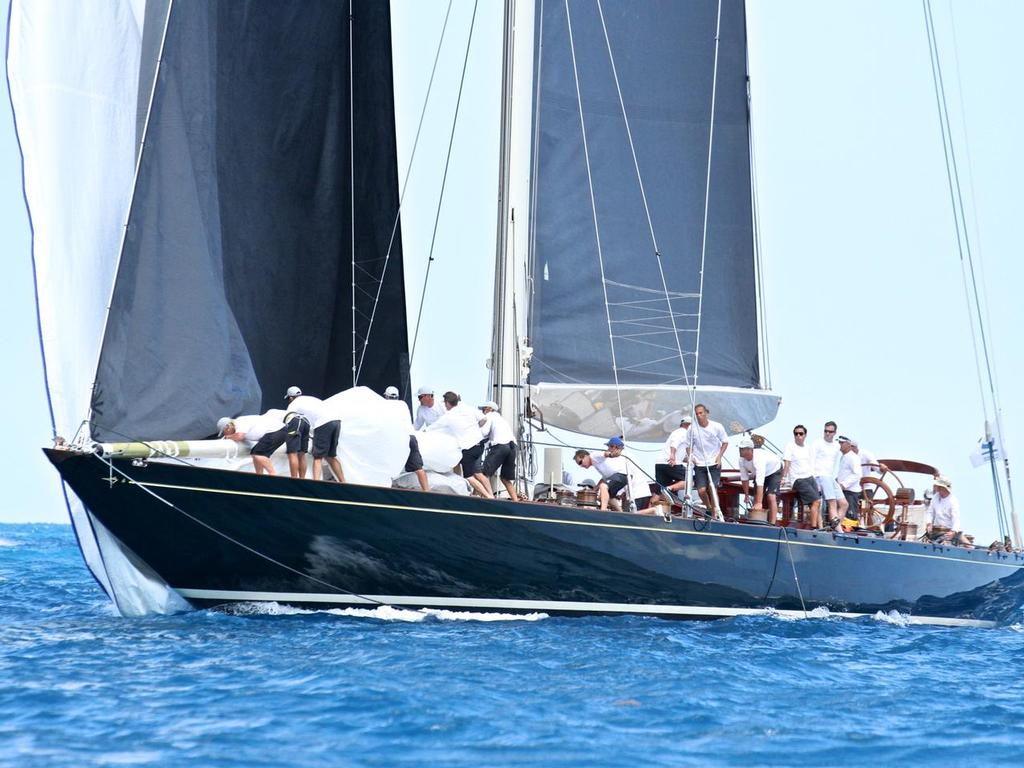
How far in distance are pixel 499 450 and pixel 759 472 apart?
3.85 meters

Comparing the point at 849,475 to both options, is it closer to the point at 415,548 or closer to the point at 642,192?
the point at 642,192

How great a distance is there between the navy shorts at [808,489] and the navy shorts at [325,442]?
20.9 feet

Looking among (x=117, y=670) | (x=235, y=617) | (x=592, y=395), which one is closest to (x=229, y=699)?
(x=117, y=670)

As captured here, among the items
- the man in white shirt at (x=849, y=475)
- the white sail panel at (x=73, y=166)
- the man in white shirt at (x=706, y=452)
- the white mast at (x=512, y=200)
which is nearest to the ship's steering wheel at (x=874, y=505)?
the man in white shirt at (x=849, y=475)

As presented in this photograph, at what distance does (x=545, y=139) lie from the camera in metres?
17.0

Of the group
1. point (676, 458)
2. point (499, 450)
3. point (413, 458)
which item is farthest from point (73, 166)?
point (676, 458)

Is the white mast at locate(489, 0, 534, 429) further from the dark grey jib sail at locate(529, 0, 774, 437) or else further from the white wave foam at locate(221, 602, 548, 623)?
the white wave foam at locate(221, 602, 548, 623)

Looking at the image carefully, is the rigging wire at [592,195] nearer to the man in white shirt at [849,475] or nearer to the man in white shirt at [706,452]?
the man in white shirt at [706,452]

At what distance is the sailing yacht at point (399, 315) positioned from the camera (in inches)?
471

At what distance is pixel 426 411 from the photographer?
1427 centimetres

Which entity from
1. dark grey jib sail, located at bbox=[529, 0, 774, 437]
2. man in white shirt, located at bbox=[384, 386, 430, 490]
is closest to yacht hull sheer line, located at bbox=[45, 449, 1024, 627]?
man in white shirt, located at bbox=[384, 386, 430, 490]

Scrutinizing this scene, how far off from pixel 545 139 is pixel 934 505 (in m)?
7.52

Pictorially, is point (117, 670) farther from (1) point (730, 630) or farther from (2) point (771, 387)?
(2) point (771, 387)

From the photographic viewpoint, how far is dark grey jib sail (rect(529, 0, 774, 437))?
55.6 feet
